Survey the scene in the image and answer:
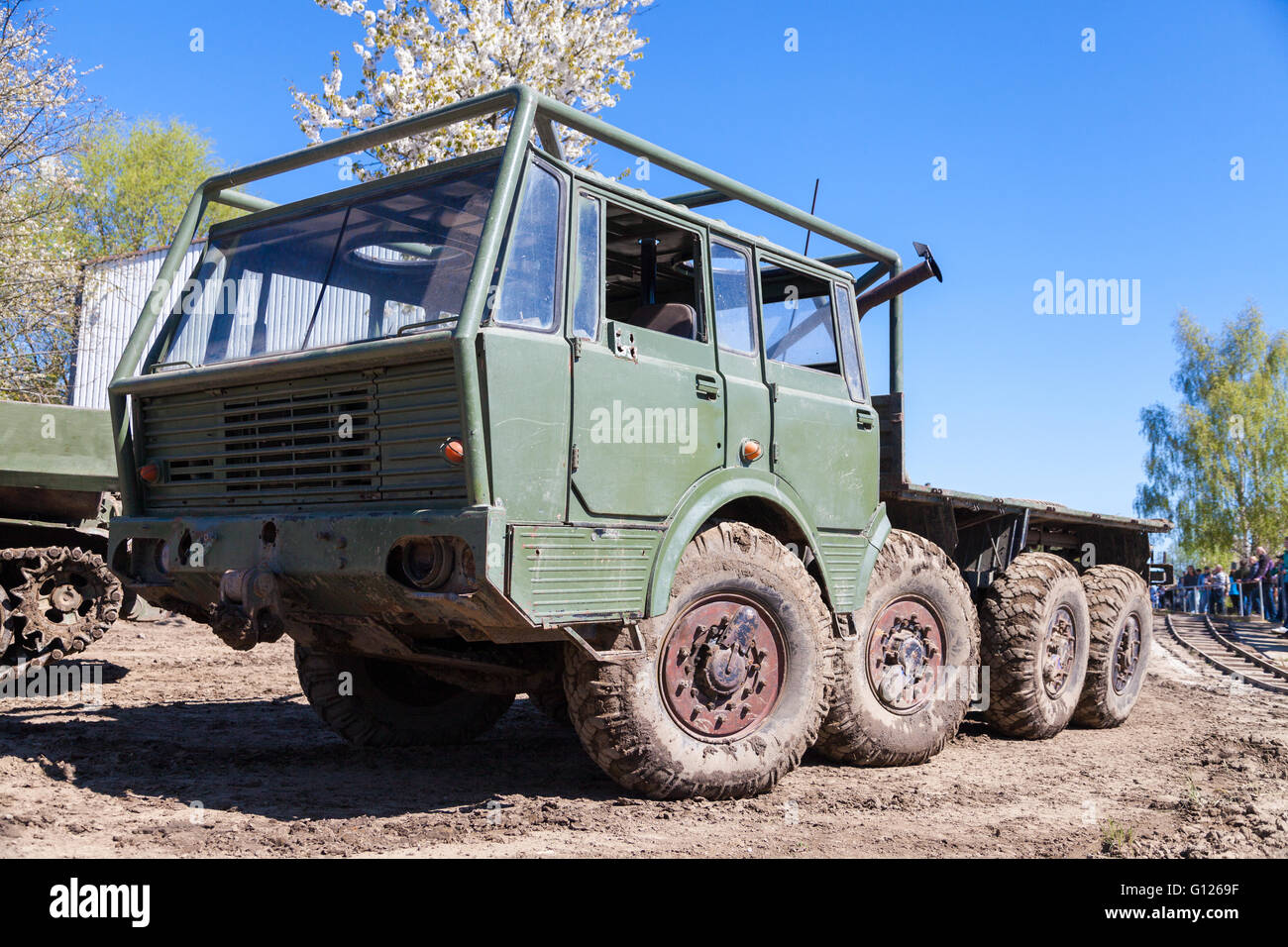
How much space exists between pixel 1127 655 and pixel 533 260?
627 cm

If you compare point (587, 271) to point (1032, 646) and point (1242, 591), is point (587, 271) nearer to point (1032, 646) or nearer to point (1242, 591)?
point (1032, 646)

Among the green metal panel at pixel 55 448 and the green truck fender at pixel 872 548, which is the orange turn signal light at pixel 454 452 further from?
the green metal panel at pixel 55 448

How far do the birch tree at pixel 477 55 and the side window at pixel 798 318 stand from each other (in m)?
9.15

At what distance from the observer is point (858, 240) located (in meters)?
7.39

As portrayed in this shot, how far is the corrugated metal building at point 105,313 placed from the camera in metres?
23.3

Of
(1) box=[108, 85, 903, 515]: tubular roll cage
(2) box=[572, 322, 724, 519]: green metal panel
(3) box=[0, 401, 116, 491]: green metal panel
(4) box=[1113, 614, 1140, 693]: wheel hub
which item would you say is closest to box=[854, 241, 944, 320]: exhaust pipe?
(1) box=[108, 85, 903, 515]: tubular roll cage

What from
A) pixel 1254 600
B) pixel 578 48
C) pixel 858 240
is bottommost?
pixel 1254 600

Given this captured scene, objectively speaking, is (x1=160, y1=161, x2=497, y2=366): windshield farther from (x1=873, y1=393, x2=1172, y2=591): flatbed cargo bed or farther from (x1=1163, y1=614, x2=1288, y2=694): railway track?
(x1=1163, y1=614, x2=1288, y2=694): railway track

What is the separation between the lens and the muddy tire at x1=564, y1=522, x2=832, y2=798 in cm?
521

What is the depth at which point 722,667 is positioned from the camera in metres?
5.60

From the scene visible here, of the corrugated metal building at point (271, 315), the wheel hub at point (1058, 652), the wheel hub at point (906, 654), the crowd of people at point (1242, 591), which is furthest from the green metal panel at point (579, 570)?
the crowd of people at point (1242, 591)

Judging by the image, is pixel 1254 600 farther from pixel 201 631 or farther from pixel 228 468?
pixel 228 468

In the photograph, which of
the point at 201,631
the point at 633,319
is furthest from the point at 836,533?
the point at 201,631
